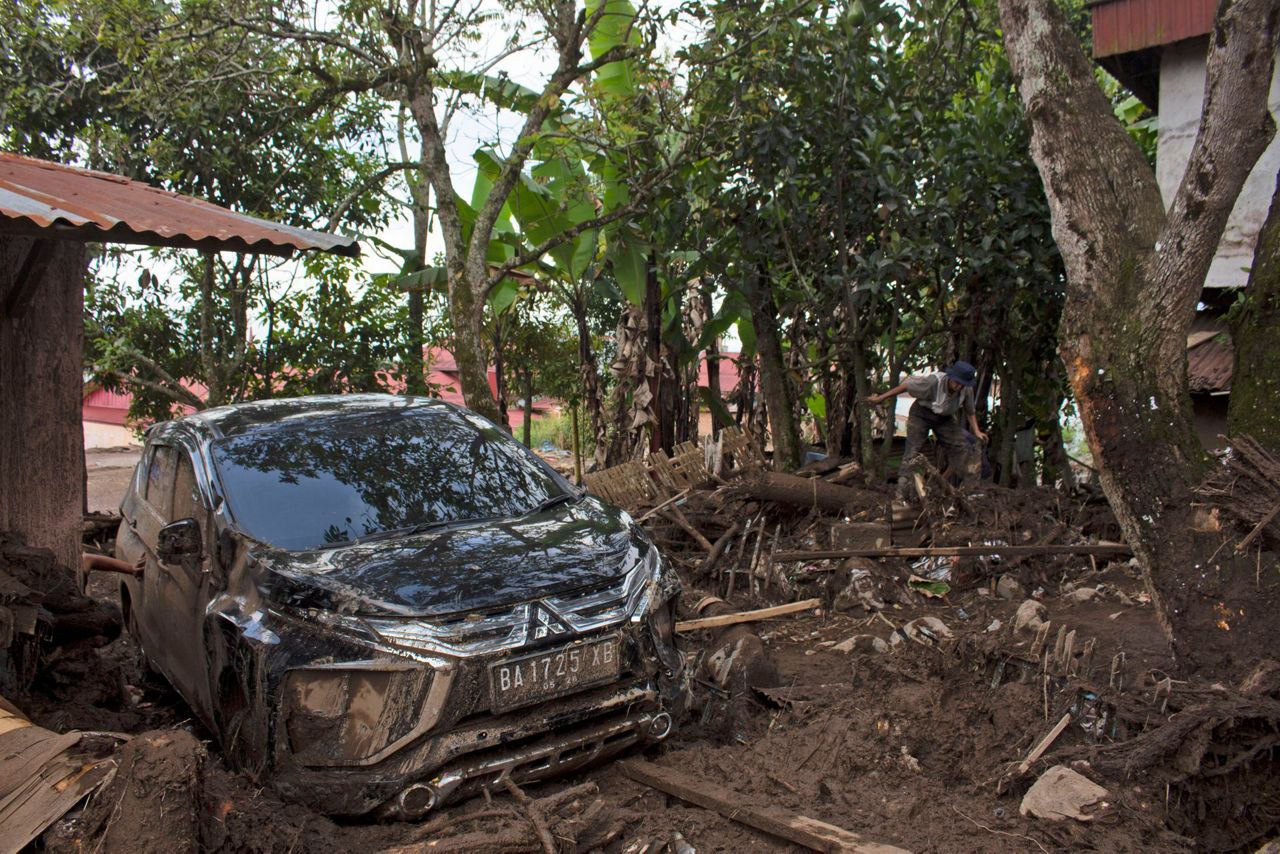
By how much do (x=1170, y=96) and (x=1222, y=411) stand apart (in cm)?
381

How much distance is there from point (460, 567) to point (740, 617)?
3.06 metres

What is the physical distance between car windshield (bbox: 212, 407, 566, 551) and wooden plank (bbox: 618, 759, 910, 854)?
56.4 inches

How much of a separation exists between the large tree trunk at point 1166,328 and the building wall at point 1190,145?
5645mm

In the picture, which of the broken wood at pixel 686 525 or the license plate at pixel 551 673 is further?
the broken wood at pixel 686 525

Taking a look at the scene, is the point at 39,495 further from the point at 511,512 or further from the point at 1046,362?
the point at 1046,362

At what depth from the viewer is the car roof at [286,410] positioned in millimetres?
5348

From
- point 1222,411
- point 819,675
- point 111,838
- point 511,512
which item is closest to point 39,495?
point 511,512

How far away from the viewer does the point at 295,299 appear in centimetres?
1226

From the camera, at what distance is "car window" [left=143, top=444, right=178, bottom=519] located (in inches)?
219

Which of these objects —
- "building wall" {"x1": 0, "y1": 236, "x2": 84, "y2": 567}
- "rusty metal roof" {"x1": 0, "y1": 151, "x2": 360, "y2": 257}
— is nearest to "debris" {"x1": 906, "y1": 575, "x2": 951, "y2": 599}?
"rusty metal roof" {"x1": 0, "y1": 151, "x2": 360, "y2": 257}

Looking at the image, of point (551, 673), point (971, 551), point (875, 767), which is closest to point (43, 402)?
point (551, 673)

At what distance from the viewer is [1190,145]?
10.1m

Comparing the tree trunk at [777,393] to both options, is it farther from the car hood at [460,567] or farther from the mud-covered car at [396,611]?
the car hood at [460,567]

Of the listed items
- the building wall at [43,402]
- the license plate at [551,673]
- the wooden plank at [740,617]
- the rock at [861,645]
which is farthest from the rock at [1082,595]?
the building wall at [43,402]
